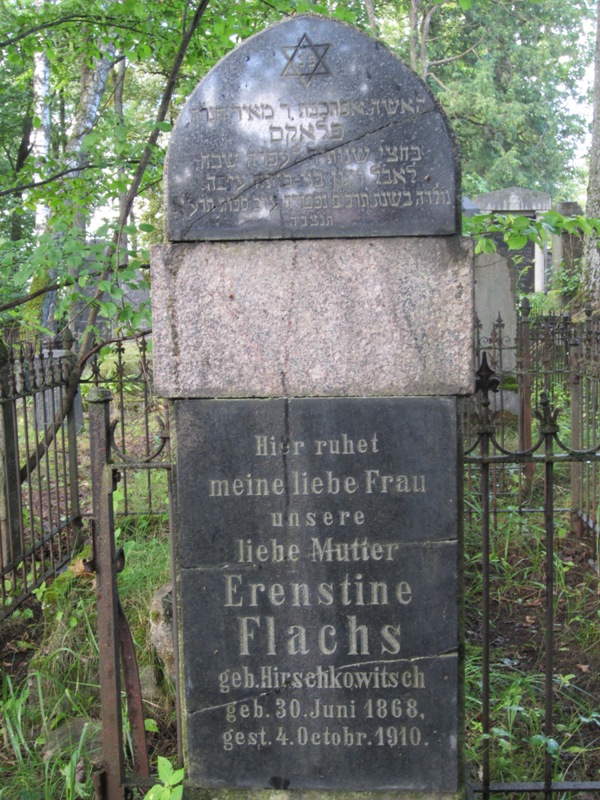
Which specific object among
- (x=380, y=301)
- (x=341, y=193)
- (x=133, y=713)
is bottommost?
(x=133, y=713)

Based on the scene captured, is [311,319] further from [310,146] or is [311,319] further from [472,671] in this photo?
[472,671]

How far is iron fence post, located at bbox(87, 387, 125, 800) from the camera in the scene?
2611 millimetres

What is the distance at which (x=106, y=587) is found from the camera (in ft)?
8.77

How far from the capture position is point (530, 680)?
145 inches

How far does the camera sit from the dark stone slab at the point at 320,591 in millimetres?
2412

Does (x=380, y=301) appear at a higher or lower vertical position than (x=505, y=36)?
lower

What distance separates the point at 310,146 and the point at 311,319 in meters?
0.52

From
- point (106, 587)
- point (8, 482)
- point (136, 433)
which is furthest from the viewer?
point (136, 433)

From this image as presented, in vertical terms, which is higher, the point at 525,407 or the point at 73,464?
the point at 525,407

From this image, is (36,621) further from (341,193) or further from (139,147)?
(341,193)

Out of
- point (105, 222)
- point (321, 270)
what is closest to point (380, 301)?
point (321, 270)

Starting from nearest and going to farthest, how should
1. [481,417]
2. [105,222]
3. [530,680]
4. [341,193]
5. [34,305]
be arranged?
[341,193], [481,417], [530,680], [105,222], [34,305]

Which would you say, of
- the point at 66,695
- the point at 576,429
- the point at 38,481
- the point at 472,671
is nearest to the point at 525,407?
the point at 576,429

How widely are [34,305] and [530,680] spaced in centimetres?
738
